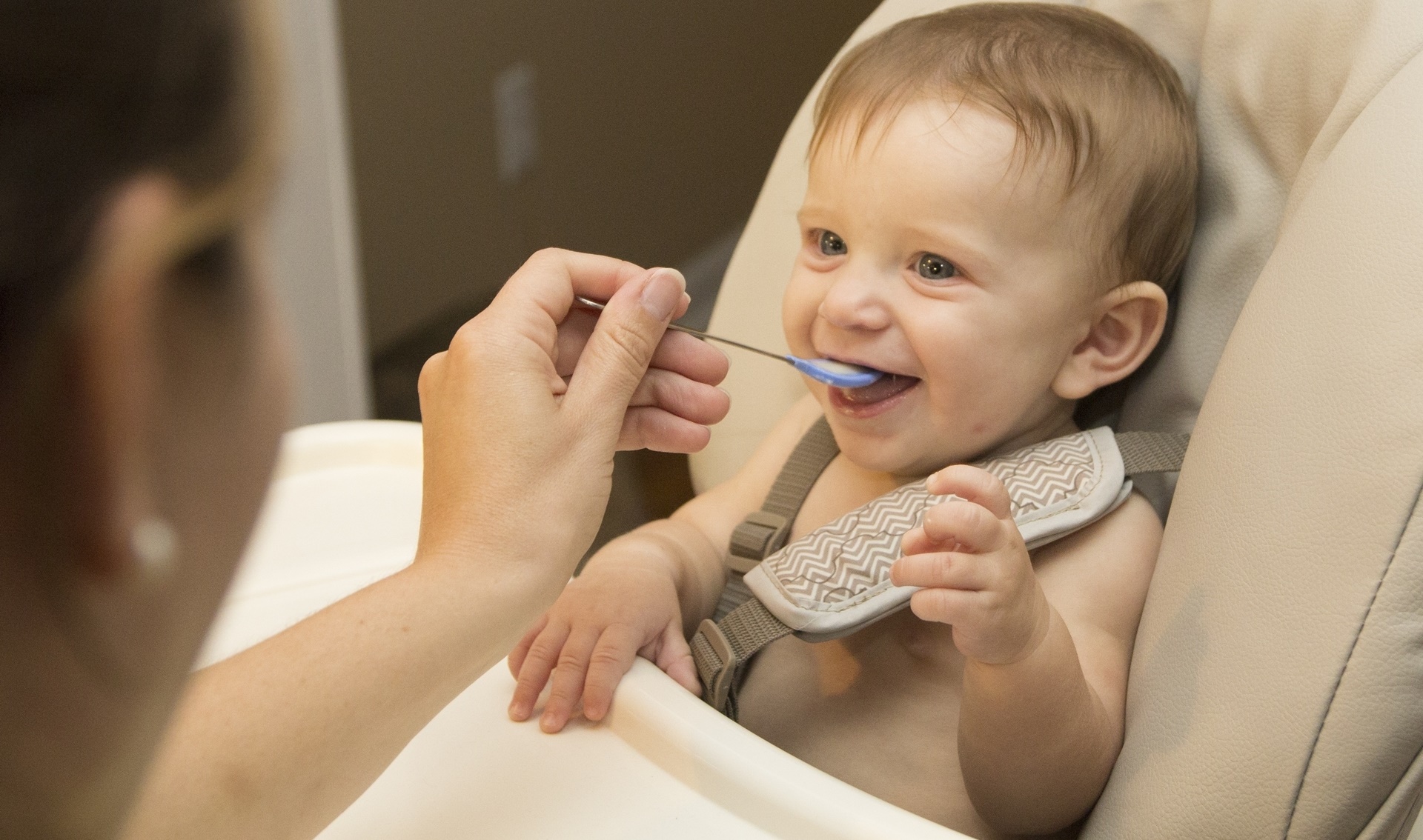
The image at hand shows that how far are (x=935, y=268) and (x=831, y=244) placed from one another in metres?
0.09

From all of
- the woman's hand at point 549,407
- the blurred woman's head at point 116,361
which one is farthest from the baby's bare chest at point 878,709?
the blurred woman's head at point 116,361

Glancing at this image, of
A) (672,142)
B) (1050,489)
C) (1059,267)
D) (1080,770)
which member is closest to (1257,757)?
(1080,770)

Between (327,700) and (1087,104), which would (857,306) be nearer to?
(1087,104)

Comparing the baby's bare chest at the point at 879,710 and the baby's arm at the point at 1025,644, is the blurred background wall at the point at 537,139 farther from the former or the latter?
the baby's arm at the point at 1025,644

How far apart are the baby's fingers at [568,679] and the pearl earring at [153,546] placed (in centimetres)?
48

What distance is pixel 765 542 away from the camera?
894 mm

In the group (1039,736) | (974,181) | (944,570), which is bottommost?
(1039,736)

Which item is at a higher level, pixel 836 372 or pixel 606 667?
pixel 836 372

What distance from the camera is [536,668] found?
0.74m

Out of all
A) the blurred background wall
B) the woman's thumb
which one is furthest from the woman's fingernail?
the blurred background wall

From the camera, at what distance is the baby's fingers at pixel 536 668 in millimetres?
719

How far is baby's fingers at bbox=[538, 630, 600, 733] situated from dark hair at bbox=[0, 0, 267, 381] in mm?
533

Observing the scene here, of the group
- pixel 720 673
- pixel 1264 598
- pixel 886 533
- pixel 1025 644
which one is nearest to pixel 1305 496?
pixel 1264 598

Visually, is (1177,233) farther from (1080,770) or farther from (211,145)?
(211,145)
